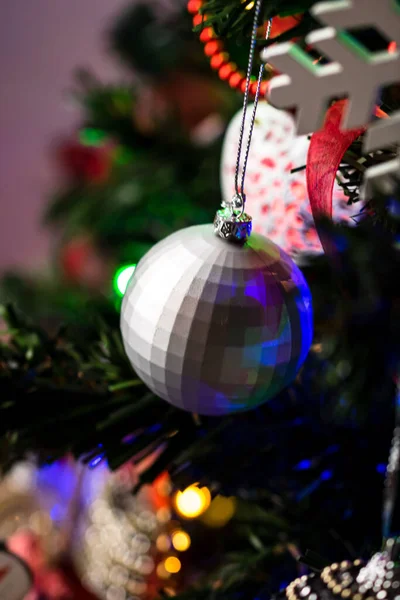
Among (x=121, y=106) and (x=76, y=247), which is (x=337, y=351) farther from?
(x=76, y=247)

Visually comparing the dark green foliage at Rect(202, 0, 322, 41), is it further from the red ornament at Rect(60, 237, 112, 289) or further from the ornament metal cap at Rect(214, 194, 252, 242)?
the red ornament at Rect(60, 237, 112, 289)

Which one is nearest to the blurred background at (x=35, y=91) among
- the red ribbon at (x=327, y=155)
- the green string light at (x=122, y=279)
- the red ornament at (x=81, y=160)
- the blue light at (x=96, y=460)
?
the red ornament at (x=81, y=160)

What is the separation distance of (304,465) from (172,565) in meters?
0.17

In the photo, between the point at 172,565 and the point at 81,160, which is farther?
the point at 81,160

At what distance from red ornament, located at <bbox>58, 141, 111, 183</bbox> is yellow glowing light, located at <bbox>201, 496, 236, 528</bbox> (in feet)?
2.42

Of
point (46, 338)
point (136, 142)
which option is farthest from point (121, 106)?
point (46, 338)

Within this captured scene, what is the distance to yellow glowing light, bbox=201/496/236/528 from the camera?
0.50 meters

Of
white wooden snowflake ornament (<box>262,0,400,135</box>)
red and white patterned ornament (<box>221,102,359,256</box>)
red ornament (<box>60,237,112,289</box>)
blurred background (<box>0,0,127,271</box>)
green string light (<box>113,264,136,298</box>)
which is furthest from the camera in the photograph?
blurred background (<box>0,0,127,271</box>)

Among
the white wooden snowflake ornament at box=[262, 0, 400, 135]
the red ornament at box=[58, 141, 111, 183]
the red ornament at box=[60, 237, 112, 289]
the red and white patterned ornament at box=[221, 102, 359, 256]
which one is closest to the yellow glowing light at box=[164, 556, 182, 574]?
the red and white patterned ornament at box=[221, 102, 359, 256]

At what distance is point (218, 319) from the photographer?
0.89ft

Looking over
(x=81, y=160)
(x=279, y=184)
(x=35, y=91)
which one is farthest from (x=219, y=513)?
(x=35, y=91)

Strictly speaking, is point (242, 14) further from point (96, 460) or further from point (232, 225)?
point (96, 460)

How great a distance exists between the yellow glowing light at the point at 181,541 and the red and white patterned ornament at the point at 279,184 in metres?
0.27

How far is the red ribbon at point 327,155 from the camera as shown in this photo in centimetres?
28
